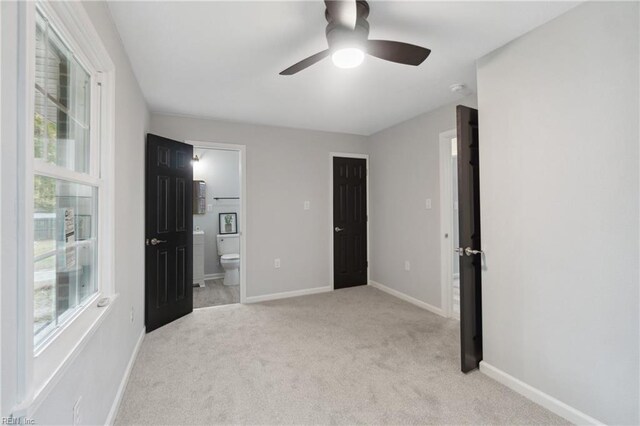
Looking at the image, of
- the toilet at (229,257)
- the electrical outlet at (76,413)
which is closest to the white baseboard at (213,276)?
the toilet at (229,257)

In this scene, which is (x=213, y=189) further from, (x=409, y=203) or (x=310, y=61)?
(x=310, y=61)

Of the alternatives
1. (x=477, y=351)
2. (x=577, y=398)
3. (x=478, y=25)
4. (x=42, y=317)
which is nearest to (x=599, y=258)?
(x=577, y=398)

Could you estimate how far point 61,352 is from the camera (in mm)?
1080

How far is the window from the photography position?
3.55 feet

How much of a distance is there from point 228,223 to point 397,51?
4.38m

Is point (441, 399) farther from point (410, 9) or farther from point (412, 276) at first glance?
point (410, 9)

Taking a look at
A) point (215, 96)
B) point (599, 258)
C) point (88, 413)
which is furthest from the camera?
point (215, 96)

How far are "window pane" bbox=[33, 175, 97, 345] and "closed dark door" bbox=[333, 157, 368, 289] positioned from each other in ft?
10.3

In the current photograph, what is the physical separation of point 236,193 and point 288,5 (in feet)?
13.4

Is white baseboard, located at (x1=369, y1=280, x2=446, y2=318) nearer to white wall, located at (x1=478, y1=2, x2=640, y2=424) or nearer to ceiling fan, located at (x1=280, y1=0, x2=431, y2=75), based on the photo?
white wall, located at (x1=478, y1=2, x2=640, y2=424)

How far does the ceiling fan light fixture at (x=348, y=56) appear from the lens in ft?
5.24

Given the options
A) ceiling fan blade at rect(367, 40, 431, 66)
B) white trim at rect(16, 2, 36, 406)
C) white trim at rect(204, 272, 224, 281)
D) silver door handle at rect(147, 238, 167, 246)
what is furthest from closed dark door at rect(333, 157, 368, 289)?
white trim at rect(16, 2, 36, 406)

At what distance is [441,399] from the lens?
1869 millimetres

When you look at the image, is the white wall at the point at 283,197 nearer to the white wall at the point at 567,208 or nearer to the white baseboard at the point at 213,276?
the white baseboard at the point at 213,276
